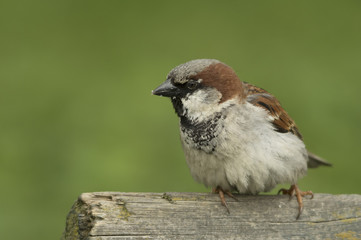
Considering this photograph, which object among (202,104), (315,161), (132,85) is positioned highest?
(202,104)

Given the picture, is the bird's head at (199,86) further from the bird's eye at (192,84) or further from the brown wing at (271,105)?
the brown wing at (271,105)

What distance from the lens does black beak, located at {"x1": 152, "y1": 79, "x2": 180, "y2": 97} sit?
2184mm

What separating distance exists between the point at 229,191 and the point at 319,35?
2677 mm

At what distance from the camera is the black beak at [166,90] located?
2.18 m

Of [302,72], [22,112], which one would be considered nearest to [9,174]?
[22,112]

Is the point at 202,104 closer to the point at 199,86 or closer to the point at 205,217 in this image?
the point at 199,86

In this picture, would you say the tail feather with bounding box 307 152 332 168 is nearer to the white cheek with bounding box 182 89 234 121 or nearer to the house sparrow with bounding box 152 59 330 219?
the house sparrow with bounding box 152 59 330 219

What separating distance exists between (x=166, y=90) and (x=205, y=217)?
1.72 feet

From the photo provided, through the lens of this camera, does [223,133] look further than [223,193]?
Yes

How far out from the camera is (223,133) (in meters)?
2.21

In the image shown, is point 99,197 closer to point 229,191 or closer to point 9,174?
point 229,191

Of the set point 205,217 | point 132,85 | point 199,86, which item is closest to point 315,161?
point 199,86

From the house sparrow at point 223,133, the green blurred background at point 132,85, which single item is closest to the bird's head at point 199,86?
the house sparrow at point 223,133

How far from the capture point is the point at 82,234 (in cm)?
167
